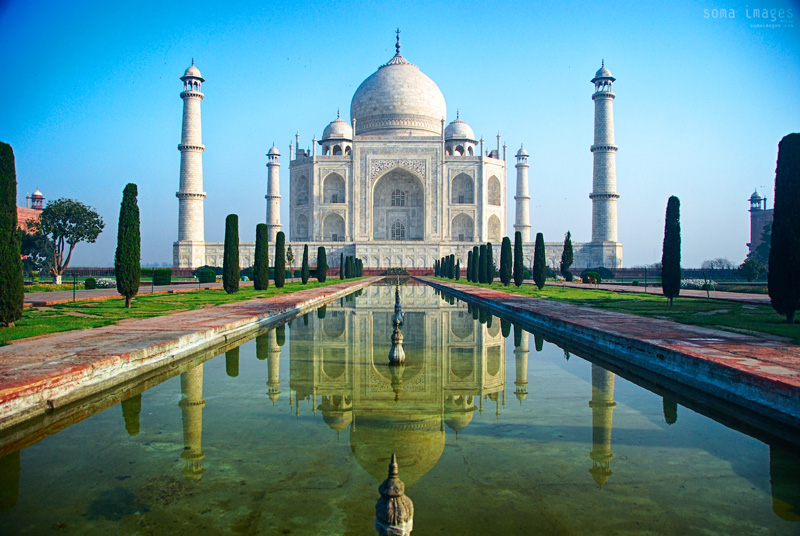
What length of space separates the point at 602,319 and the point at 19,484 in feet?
17.7

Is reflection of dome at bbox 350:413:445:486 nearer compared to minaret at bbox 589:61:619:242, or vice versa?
reflection of dome at bbox 350:413:445:486

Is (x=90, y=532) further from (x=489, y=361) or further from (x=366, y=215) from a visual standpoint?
(x=366, y=215)

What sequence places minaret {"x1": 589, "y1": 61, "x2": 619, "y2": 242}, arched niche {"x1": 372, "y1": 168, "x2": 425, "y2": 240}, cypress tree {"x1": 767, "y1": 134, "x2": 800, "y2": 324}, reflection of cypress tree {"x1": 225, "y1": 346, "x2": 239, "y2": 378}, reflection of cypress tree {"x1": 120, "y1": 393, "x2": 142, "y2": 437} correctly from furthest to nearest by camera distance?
arched niche {"x1": 372, "y1": 168, "x2": 425, "y2": 240} → minaret {"x1": 589, "y1": 61, "x2": 619, "y2": 242} → cypress tree {"x1": 767, "y1": 134, "x2": 800, "y2": 324} → reflection of cypress tree {"x1": 225, "y1": 346, "x2": 239, "y2": 378} → reflection of cypress tree {"x1": 120, "y1": 393, "x2": 142, "y2": 437}

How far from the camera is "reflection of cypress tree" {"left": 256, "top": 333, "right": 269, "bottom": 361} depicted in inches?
180

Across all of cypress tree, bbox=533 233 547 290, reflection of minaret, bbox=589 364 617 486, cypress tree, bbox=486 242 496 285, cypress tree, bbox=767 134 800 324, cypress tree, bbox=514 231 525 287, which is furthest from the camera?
cypress tree, bbox=486 242 496 285

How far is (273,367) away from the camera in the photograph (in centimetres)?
409

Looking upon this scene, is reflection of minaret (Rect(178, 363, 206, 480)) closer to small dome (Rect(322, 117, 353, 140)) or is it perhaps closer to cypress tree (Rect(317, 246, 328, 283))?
cypress tree (Rect(317, 246, 328, 283))

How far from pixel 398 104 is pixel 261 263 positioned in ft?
73.0

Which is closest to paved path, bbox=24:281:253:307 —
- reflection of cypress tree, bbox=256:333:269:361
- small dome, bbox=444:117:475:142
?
reflection of cypress tree, bbox=256:333:269:361

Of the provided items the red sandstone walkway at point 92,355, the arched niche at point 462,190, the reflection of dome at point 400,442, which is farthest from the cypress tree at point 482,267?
the reflection of dome at point 400,442

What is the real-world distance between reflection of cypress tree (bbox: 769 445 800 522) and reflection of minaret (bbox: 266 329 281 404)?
2.28 meters

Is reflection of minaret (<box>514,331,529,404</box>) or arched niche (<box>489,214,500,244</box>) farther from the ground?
arched niche (<box>489,214,500,244</box>)

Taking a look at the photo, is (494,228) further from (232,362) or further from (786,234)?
(232,362)

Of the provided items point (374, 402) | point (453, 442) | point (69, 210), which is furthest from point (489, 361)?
point (69, 210)
